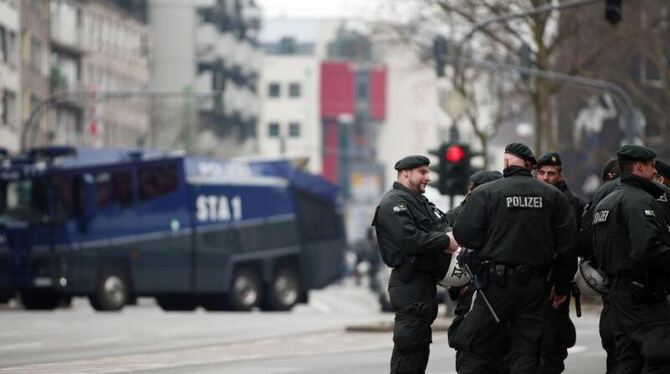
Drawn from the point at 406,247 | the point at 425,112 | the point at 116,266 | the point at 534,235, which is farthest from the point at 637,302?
the point at 425,112

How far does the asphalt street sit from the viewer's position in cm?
2097

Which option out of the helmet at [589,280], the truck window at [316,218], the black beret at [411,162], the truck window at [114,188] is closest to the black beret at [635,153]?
the helmet at [589,280]

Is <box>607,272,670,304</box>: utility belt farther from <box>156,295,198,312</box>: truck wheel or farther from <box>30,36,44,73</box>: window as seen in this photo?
<box>30,36,44,73</box>: window

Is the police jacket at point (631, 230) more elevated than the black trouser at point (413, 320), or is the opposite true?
the police jacket at point (631, 230)

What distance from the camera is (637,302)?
13.9 metres

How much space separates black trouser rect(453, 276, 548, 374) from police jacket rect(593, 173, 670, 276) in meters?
0.53

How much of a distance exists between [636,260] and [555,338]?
1354 mm

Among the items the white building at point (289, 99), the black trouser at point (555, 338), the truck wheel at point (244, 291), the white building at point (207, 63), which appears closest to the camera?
the black trouser at point (555, 338)

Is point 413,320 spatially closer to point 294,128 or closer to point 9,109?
point 9,109

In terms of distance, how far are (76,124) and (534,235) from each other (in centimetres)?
8086

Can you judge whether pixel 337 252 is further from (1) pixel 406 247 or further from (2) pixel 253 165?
(1) pixel 406 247

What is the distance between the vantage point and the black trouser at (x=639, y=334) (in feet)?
44.9

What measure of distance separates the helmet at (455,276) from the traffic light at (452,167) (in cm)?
1476

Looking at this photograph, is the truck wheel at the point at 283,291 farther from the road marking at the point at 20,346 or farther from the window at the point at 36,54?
the window at the point at 36,54
